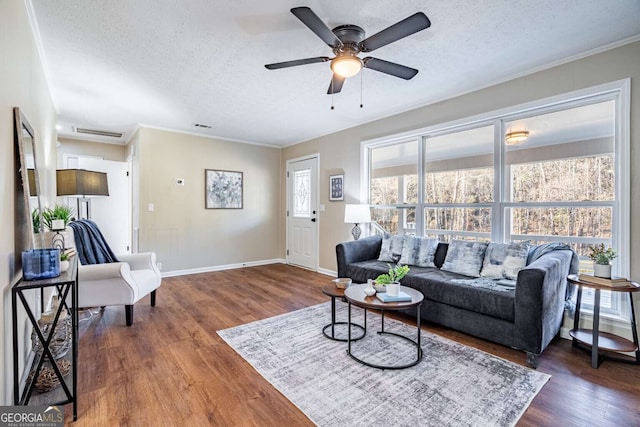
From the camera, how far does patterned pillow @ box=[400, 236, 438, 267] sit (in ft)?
11.1

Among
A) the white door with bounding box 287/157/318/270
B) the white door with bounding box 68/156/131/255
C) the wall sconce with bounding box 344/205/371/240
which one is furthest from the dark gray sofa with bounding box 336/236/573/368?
the white door with bounding box 68/156/131/255

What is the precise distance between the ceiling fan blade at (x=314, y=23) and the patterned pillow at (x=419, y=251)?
2.33 meters

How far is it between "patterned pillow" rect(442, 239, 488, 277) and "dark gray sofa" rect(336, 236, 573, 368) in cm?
9

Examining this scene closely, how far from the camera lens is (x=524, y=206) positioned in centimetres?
300

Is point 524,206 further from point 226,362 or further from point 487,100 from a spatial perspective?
point 226,362

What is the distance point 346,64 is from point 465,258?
2214 mm

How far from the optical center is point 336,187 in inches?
195

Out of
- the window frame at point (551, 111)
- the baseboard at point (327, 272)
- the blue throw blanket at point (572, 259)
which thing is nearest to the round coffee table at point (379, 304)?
the blue throw blanket at point (572, 259)

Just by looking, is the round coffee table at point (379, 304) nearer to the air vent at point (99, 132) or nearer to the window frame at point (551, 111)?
the window frame at point (551, 111)

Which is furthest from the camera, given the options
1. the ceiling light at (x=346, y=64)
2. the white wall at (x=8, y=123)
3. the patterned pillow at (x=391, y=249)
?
the patterned pillow at (x=391, y=249)

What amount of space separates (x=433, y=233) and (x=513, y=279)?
3.81 feet

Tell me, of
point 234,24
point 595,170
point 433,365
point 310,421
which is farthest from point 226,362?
point 595,170

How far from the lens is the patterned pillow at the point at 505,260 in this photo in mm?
2721

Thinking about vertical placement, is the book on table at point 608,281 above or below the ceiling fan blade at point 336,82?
below
